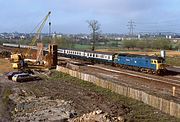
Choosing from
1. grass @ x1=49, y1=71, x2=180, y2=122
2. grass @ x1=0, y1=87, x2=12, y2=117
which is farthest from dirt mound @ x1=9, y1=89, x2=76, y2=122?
grass @ x1=49, y1=71, x2=180, y2=122

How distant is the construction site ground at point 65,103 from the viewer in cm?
3459

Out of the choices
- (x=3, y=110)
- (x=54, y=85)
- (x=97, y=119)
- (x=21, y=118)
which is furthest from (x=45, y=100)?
(x=97, y=119)

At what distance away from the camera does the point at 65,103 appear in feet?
140

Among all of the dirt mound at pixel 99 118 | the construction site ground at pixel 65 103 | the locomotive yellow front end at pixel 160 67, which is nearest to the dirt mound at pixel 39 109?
the construction site ground at pixel 65 103

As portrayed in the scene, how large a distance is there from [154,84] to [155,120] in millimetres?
17121

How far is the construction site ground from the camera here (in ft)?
113

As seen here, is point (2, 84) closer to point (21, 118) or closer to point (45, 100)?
point (45, 100)

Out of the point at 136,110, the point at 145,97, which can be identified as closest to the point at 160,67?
the point at 145,97

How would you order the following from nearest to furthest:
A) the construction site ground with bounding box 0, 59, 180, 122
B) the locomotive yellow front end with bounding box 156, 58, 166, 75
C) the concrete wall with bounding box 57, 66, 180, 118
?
1. the concrete wall with bounding box 57, 66, 180, 118
2. the construction site ground with bounding box 0, 59, 180, 122
3. the locomotive yellow front end with bounding box 156, 58, 166, 75

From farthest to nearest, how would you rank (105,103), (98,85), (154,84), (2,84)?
(2,84), (98,85), (154,84), (105,103)

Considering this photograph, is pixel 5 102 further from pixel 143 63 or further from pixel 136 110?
pixel 143 63

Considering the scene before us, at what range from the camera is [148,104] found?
37.4 m

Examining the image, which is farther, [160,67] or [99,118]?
[160,67]

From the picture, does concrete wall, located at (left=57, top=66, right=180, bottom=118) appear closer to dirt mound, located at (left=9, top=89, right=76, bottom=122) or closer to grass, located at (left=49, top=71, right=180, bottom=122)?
grass, located at (left=49, top=71, right=180, bottom=122)
